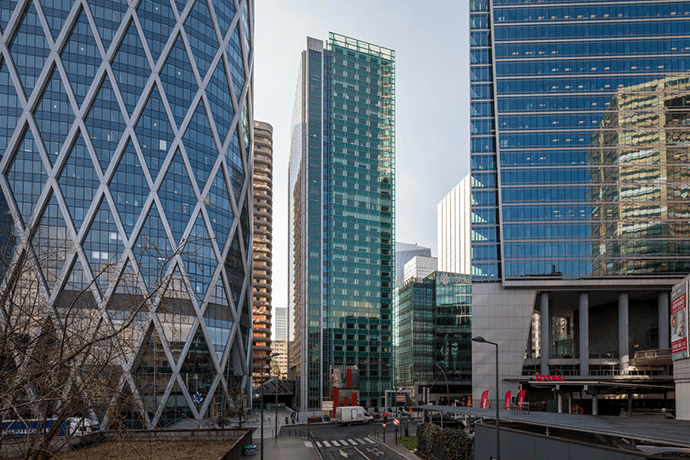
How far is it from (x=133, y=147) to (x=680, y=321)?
73794 mm

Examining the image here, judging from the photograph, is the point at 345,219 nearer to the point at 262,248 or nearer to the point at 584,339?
the point at 262,248

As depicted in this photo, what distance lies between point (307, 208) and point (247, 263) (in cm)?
2771

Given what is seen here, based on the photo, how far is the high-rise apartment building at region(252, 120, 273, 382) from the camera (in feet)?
573

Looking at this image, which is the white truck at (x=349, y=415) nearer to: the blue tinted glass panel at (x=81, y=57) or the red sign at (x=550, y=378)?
the red sign at (x=550, y=378)

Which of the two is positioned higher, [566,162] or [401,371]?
[566,162]

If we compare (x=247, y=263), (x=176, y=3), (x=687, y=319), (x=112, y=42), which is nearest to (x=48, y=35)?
(x=112, y=42)

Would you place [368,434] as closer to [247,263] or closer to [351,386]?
[351,386]

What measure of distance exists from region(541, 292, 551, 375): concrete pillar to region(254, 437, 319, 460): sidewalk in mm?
47129

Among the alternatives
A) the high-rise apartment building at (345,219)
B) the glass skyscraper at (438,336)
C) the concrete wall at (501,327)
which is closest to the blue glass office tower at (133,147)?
the high-rise apartment building at (345,219)

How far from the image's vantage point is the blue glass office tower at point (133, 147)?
82625mm

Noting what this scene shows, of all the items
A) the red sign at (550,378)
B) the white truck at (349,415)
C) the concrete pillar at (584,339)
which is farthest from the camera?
the concrete pillar at (584,339)

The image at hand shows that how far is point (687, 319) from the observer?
48.7 metres

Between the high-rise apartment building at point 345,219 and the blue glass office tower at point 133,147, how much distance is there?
3231 centimetres

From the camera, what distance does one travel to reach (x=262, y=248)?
17612cm
